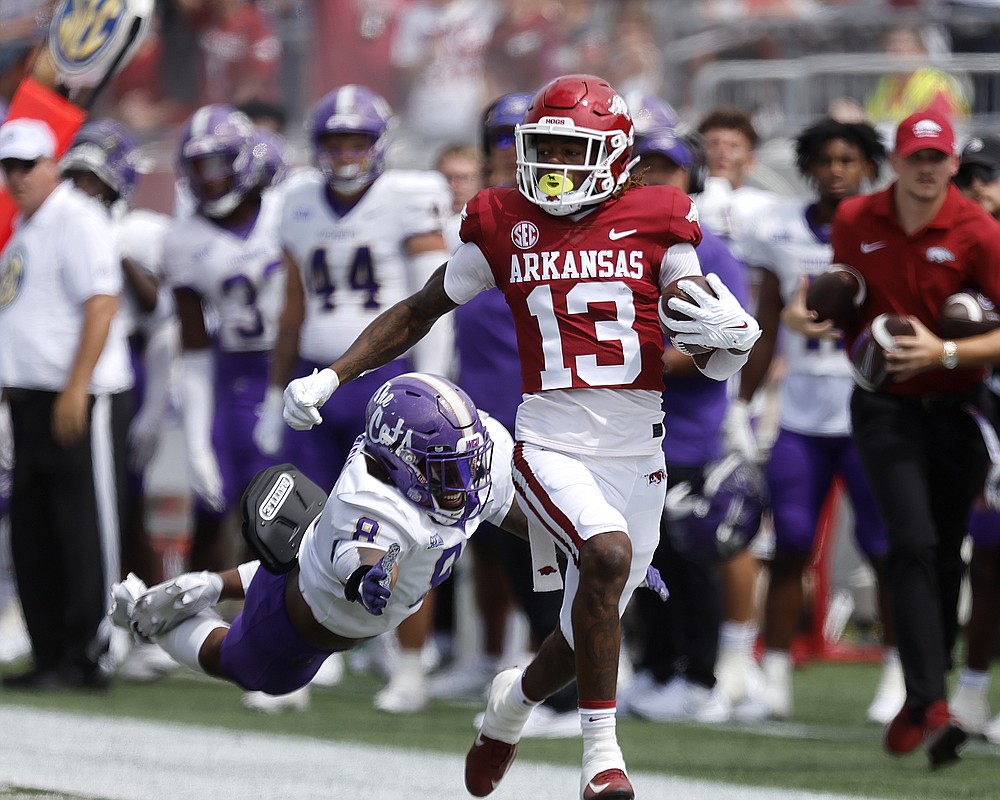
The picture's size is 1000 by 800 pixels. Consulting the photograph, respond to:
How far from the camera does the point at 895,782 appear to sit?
5062 millimetres

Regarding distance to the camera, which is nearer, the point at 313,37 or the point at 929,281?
the point at 929,281

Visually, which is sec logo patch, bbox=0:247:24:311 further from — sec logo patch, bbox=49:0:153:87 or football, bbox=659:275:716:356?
football, bbox=659:275:716:356

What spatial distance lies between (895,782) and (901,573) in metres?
0.67

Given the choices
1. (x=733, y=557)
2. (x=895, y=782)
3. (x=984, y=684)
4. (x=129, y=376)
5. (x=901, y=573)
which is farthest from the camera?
(x=129, y=376)

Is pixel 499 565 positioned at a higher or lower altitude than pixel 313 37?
lower

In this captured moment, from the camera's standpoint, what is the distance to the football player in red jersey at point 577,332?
4.52 meters

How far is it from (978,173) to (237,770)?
132 inches

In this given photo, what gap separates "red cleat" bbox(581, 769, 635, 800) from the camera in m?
4.05

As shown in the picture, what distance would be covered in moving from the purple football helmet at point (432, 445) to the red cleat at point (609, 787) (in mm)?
806

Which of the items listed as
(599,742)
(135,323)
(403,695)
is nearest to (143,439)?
(135,323)

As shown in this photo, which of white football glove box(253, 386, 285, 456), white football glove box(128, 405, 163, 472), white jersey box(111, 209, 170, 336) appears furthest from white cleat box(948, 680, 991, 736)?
white jersey box(111, 209, 170, 336)

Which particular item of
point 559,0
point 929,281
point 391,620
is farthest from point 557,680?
point 559,0

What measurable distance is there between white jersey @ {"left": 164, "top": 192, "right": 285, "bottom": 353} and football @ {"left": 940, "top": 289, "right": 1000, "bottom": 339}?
121 inches

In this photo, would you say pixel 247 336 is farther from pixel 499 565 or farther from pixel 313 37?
pixel 313 37
